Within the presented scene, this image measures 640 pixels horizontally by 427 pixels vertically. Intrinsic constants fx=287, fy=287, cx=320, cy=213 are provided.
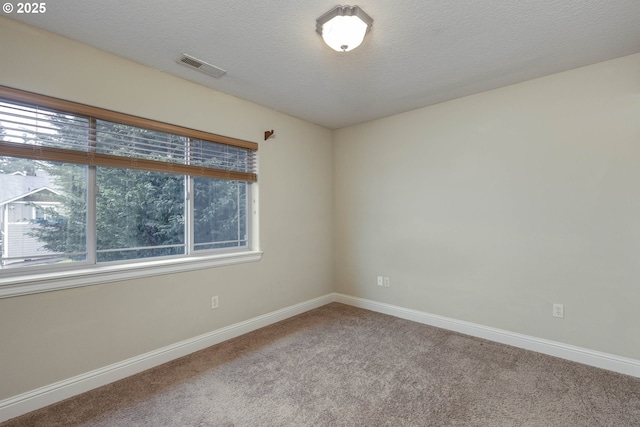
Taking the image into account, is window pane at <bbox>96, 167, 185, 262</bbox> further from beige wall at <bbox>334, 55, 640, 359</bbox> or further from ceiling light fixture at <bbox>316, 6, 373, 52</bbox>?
beige wall at <bbox>334, 55, 640, 359</bbox>

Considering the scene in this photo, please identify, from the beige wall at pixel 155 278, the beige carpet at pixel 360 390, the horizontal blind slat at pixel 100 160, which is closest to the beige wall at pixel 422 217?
the beige wall at pixel 155 278

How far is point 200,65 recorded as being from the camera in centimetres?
234

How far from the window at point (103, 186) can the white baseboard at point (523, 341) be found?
214 cm

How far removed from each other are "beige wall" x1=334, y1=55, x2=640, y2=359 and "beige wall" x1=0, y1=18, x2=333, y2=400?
0.92 m

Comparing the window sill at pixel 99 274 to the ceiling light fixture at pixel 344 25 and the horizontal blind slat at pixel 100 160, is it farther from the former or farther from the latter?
the ceiling light fixture at pixel 344 25

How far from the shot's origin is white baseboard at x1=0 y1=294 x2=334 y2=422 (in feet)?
5.92

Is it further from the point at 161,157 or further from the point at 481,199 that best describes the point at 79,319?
the point at 481,199

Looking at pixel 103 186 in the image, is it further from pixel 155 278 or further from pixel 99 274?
pixel 155 278

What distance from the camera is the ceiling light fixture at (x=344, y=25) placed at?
1.69 metres

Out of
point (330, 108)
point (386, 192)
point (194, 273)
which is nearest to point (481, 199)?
point (386, 192)

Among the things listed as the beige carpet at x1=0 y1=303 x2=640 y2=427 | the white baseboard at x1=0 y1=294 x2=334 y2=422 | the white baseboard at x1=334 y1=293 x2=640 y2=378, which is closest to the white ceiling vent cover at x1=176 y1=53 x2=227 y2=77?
the white baseboard at x1=0 y1=294 x2=334 y2=422

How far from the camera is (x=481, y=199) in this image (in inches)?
114

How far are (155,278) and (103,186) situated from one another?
0.83m

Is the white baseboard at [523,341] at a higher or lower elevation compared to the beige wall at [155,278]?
lower
